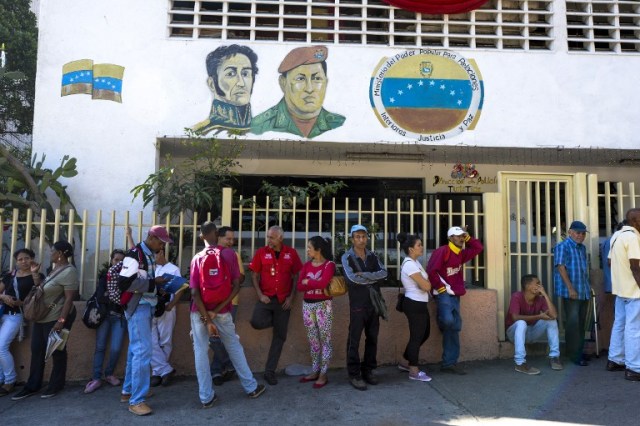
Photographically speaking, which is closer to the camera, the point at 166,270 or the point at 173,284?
the point at 173,284

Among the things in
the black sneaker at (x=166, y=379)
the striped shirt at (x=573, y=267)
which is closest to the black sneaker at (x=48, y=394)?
the black sneaker at (x=166, y=379)

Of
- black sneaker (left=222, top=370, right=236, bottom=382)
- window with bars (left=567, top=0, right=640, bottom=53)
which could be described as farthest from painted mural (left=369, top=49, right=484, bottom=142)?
black sneaker (left=222, top=370, right=236, bottom=382)

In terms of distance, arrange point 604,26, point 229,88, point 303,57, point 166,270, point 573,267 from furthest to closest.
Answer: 1. point 604,26
2. point 303,57
3. point 229,88
4. point 573,267
5. point 166,270

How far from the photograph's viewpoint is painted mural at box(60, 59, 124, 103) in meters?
7.77

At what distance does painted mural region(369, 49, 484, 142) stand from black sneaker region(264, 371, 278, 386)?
440cm

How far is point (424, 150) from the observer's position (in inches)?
346

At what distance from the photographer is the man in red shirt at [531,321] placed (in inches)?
218

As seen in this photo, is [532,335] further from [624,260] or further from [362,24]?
[362,24]

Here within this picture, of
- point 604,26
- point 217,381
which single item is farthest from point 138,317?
point 604,26

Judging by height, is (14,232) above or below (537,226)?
below

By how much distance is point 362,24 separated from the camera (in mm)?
8117

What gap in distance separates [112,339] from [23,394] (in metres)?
0.95

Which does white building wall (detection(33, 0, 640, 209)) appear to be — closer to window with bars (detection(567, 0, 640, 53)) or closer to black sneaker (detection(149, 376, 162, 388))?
window with bars (detection(567, 0, 640, 53))

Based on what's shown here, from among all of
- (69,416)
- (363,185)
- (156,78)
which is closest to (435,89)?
(363,185)
